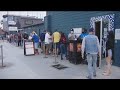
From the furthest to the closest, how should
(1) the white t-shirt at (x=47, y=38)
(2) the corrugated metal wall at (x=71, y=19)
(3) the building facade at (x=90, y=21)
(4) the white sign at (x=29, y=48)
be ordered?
(4) the white sign at (x=29, y=48) < (1) the white t-shirt at (x=47, y=38) < (2) the corrugated metal wall at (x=71, y=19) < (3) the building facade at (x=90, y=21)

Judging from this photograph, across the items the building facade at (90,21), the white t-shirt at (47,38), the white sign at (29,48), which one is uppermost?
the building facade at (90,21)

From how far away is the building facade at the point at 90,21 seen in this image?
9539mm

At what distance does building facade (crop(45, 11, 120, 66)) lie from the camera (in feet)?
31.3

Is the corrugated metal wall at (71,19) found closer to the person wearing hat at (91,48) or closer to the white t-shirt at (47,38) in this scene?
the white t-shirt at (47,38)

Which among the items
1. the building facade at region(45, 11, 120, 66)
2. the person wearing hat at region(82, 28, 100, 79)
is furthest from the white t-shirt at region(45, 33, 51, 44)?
the person wearing hat at region(82, 28, 100, 79)

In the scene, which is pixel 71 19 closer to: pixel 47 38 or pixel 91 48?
pixel 47 38

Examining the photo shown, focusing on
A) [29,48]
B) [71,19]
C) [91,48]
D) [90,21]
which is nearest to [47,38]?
[29,48]

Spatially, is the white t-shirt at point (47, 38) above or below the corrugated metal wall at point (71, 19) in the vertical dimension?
below

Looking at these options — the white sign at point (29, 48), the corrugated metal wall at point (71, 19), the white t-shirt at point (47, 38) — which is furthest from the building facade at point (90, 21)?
the white sign at point (29, 48)
